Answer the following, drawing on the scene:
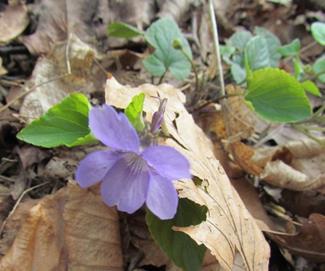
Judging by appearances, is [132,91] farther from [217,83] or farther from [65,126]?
[217,83]

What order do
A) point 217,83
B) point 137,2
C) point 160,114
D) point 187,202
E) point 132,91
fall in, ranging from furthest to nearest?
point 137,2, point 217,83, point 132,91, point 187,202, point 160,114

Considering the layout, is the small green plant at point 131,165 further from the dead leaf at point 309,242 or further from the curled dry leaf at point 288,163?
the curled dry leaf at point 288,163

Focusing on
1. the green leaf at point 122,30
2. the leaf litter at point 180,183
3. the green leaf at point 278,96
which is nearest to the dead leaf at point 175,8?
the leaf litter at point 180,183

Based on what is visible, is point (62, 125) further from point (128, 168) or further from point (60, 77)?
point (60, 77)

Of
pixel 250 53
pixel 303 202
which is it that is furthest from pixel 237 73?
pixel 303 202

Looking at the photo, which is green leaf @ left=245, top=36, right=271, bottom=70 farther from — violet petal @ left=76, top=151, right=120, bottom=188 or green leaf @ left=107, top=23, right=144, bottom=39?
violet petal @ left=76, top=151, right=120, bottom=188

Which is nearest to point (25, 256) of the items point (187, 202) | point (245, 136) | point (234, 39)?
point (187, 202)
